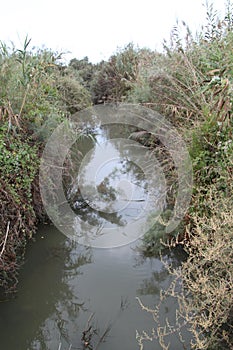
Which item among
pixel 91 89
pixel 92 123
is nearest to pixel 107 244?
pixel 92 123

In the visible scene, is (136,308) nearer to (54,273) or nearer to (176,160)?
(54,273)

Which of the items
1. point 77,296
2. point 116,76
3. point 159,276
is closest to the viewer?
point 77,296

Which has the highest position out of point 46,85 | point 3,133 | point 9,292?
point 46,85

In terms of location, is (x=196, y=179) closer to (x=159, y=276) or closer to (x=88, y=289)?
(x=159, y=276)

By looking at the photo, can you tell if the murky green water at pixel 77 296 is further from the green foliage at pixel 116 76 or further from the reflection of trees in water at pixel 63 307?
the green foliage at pixel 116 76

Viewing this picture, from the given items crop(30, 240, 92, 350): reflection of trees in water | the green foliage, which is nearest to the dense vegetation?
crop(30, 240, 92, 350): reflection of trees in water

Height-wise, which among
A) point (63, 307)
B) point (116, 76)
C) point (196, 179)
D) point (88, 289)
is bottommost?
point (63, 307)

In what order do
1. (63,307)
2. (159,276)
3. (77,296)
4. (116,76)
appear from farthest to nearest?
(116,76) → (159,276) → (77,296) → (63,307)

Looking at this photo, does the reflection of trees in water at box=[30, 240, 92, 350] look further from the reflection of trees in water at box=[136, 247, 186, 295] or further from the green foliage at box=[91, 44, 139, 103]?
the green foliage at box=[91, 44, 139, 103]

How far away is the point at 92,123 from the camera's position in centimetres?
676

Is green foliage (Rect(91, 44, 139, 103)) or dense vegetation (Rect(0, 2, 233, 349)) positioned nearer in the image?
dense vegetation (Rect(0, 2, 233, 349))

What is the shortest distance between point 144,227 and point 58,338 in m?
1.55

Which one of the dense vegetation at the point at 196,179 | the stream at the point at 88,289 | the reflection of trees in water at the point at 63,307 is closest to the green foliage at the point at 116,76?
the dense vegetation at the point at 196,179

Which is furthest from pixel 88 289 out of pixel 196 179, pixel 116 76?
pixel 116 76
